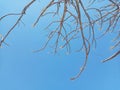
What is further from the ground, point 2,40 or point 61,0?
point 61,0

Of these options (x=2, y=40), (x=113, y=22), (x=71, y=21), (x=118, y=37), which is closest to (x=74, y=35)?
(x=71, y=21)

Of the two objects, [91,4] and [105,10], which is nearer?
[91,4]

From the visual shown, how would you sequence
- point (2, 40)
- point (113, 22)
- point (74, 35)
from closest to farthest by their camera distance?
point (2, 40)
point (74, 35)
point (113, 22)

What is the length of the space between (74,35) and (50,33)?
0.27 meters

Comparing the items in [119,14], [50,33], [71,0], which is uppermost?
[119,14]

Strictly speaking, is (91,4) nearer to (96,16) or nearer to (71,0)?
(96,16)

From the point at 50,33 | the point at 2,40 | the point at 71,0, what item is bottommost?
the point at 2,40

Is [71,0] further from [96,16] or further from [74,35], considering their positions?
[96,16]

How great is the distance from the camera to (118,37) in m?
2.16

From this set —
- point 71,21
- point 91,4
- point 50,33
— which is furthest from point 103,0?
point 50,33

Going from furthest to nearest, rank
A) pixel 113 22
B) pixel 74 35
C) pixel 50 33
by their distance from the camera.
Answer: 1. pixel 113 22
2. pixel 74 35
3. pixel 50 33

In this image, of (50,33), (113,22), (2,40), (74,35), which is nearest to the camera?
(2,40)

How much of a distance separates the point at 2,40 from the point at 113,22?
115 centimetres

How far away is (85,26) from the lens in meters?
2.10
